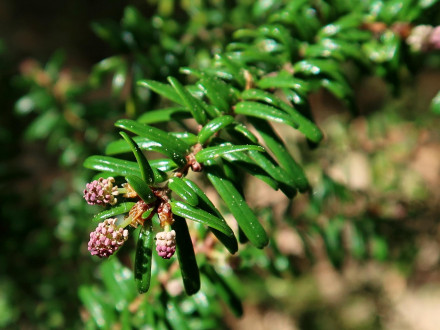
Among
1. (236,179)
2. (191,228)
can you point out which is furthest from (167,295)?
(236,179)

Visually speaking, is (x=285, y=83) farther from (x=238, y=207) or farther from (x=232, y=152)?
(x=238, y=207)

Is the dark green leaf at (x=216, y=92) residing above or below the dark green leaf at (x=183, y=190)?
above

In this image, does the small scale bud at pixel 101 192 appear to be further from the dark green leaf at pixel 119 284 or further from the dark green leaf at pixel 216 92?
the dark green leaf at pixel 119 284

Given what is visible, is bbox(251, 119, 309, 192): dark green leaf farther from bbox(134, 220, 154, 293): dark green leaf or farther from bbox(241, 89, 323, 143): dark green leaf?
bbox(134, 220, 154, 293): dark green leaf

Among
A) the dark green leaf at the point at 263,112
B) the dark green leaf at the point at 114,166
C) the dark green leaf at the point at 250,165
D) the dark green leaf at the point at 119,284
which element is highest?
the dark green leaf at the point at 263,112

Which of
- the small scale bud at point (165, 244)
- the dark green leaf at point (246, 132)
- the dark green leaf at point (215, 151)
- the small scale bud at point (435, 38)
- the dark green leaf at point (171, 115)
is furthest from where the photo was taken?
the small scale bud at point (435, 38)

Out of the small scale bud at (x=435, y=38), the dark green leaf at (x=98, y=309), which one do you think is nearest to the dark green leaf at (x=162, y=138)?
the dark green leaf at (x=98, y=309)

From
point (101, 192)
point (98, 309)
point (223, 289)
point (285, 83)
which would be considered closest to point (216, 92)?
point (285, 83)
